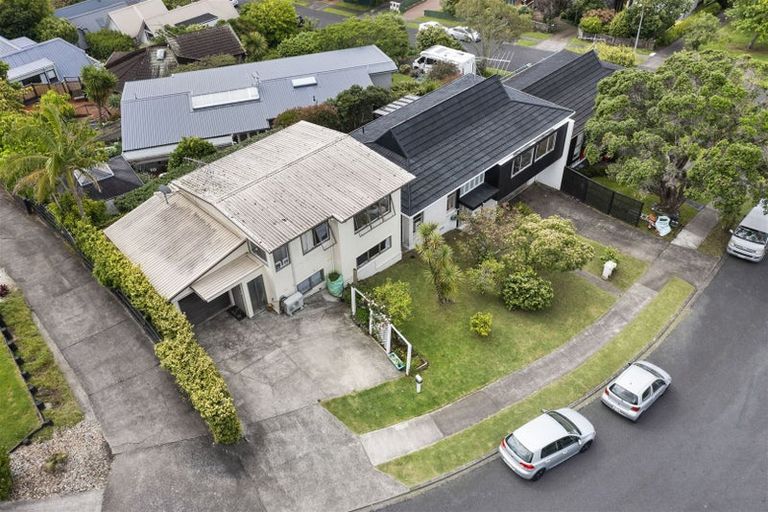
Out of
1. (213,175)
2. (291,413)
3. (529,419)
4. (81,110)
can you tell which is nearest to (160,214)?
(213,175)

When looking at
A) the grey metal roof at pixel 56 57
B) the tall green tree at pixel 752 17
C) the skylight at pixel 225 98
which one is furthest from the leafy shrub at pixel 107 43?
the tall green tree at pixel 752 17

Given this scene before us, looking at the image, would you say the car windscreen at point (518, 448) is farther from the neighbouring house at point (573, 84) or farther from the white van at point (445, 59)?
the white van at point (445, 59)

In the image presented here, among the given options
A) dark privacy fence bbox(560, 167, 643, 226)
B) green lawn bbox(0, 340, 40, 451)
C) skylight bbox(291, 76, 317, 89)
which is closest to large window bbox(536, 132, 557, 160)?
dark privacy fence bbox(560, 167, 643, 226)

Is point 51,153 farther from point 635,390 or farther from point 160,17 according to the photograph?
point 160,17

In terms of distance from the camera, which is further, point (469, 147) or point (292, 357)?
point (469, 147)

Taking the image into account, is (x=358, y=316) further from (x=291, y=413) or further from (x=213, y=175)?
(x=213, y=175)

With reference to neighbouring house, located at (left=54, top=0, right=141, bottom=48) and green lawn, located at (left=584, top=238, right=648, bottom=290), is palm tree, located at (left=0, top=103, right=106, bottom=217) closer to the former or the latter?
green lawn, located at (left=584, top=238, right=648, bottom=290)

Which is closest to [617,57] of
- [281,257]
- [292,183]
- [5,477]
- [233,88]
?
[233,88]
